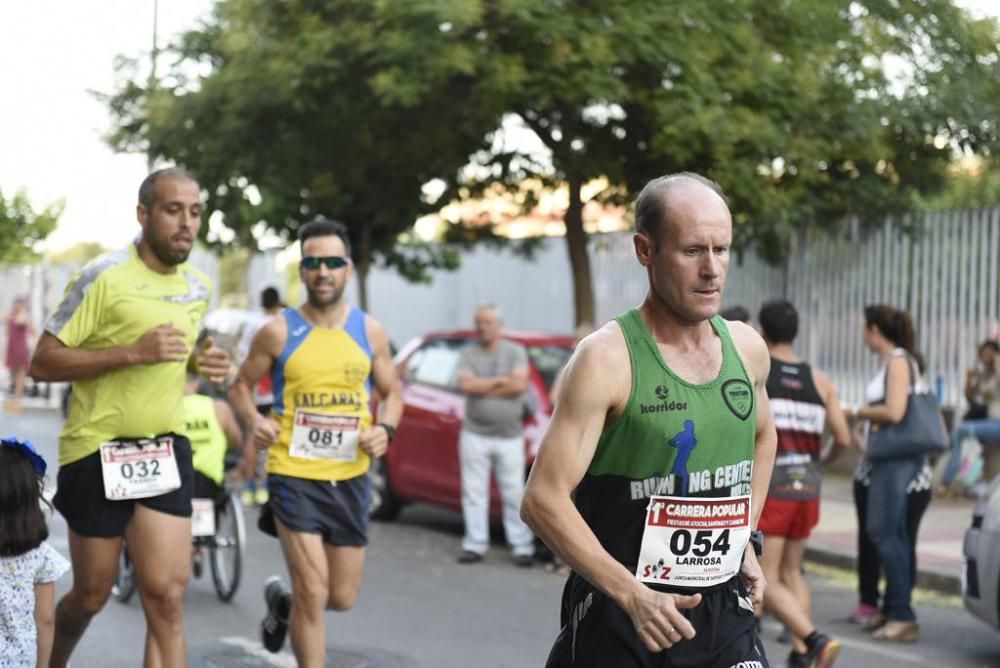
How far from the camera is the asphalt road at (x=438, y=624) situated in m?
8.13

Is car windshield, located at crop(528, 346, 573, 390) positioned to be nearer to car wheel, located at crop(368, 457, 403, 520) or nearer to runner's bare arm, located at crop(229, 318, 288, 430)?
car wheel, located at crop(368, 457, 403, 520)

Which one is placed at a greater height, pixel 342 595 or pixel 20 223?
pixel 20 223

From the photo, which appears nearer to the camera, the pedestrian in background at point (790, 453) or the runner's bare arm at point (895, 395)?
the pedestrian in background at point (790, 453)

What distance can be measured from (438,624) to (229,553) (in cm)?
151

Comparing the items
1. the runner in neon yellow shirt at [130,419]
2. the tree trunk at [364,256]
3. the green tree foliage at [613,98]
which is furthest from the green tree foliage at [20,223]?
the tree trunk at [364,256]

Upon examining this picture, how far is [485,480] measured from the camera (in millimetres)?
11961

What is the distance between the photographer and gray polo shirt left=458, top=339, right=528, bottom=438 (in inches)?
466

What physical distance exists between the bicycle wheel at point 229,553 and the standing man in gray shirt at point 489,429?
223 centimetres

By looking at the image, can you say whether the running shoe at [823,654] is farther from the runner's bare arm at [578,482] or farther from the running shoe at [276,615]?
the runner's bare arm at [578,482]

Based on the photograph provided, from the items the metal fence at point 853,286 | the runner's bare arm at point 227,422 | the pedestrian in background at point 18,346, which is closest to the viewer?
the runner's bare arm at point 227,422

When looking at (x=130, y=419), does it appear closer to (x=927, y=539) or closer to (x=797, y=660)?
(x=797, y=660)

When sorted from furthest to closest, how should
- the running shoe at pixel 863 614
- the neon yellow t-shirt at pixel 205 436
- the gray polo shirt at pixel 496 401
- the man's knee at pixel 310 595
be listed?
the gray polo shirt at pixel 496 401 < the neon yellow t-shirt at pixel 205 436 < the running shoe at pixel 863 614 < the man's knee at pixel 310 595

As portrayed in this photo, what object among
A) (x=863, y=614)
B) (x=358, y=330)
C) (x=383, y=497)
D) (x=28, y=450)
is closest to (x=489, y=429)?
(x=383, y=497)

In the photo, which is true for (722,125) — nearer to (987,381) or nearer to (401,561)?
(987,381)
